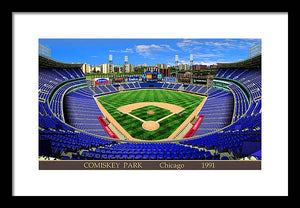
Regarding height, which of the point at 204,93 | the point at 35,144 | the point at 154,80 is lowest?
the point at 35,144

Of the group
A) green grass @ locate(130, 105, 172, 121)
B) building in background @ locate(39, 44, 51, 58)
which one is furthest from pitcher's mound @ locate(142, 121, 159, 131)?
building in background @ locate(39, 44, 51, 58)

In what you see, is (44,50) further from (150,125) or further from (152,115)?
(152,115)

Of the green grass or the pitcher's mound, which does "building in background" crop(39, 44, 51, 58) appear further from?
the green grass

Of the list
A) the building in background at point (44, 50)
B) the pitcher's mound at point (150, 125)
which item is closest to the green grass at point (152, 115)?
the pitcher's mound at point (150, 125)

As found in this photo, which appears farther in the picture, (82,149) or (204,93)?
(204,93)

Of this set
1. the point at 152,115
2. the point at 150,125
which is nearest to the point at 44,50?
the point at 150,125

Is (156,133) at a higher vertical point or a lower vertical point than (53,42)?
lower
